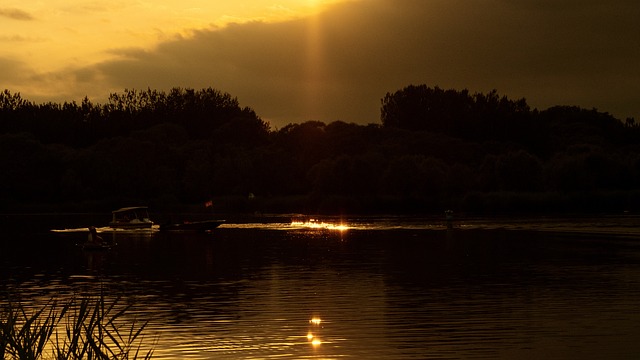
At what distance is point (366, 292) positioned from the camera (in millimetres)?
44156

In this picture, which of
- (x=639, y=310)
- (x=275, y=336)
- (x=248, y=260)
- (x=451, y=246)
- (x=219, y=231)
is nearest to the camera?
(x=275, y=336)

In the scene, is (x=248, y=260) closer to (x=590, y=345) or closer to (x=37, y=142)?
(x=590, y=345)

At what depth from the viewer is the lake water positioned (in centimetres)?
2944

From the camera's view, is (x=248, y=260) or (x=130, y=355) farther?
(x=248, y=260)

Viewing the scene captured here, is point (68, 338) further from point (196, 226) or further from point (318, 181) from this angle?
point (318, 181)

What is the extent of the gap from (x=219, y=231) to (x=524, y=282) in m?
70.7

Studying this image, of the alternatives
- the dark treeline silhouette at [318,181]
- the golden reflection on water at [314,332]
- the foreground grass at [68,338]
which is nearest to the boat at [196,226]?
the dark treeline silhouette at [318,181]

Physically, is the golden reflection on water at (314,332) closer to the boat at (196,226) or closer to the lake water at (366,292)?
the lake water at (366,292)

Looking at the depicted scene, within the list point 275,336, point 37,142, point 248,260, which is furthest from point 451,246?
point 37,142

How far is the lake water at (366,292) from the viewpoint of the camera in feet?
96.6

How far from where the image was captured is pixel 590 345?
1139 inches

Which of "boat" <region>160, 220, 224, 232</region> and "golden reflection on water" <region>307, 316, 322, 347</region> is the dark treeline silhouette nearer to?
"boat" <region>160, 220, 224, 232</region>

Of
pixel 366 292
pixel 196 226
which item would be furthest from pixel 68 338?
pixel 196 226

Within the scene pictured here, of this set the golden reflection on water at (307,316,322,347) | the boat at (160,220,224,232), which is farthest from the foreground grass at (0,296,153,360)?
the boat at (160,220,224,232)
